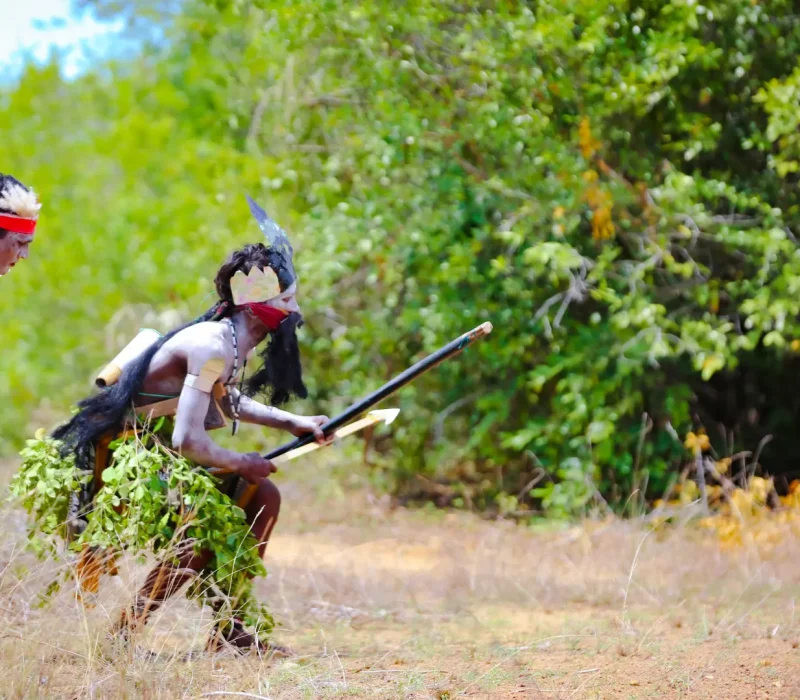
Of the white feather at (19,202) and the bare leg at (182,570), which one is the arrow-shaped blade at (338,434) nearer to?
the bare leg at (182,570)

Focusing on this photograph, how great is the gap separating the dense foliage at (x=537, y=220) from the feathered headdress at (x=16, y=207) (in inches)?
162

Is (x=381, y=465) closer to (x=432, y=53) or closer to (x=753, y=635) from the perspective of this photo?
(x=432, y=53)

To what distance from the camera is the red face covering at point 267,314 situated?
4.70 m

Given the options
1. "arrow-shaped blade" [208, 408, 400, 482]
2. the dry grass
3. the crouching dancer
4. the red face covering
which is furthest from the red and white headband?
"arrow-shaped blade" [208, 408, 400, 482]

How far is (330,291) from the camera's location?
400 inches

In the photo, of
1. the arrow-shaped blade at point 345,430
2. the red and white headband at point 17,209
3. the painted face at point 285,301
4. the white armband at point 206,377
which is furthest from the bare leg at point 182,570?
the red and white headband at point 17,209

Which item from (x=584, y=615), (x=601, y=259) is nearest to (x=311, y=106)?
(x=601, y=259)

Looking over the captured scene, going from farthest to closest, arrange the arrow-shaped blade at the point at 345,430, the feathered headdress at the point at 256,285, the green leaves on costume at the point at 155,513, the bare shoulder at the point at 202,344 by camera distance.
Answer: the arrow-shaped blade at the point at 345,430 → the feathered headdress at the point at 256,285 → the bare shoulder at the point at 202,344 → the green leaves on costume at the point at 155,513

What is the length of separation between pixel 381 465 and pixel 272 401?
19.4ft

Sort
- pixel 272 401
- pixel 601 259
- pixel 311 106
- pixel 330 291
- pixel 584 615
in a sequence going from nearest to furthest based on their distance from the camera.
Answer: pixel 272 401
pixel 584 615
pixel 601 259
pixel 330 291
pixel 311 106

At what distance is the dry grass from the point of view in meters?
3.93

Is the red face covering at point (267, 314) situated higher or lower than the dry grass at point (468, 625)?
higher

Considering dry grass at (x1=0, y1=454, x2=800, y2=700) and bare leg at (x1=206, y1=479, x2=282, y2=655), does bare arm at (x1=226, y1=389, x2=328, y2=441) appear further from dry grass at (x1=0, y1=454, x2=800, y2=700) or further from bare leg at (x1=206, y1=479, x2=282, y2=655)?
dry grass at (x1=0, y1=454, x2=800, y2=700)

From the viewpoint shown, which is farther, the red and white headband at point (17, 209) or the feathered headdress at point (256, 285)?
the feathered headdress at point (256, 285)
